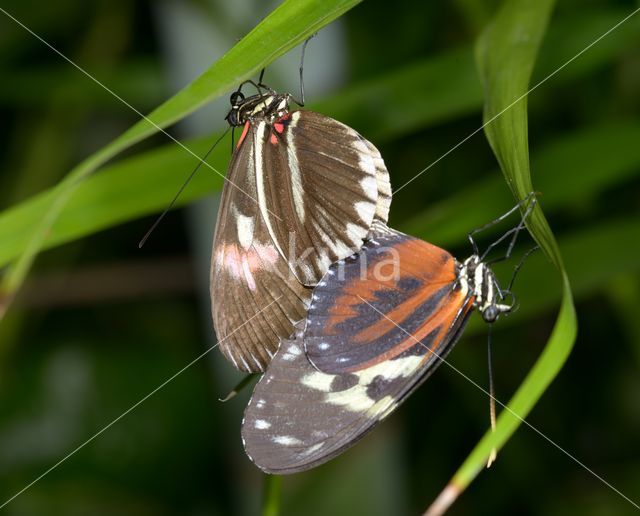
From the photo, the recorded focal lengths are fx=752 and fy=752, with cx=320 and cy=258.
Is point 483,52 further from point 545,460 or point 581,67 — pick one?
point 545,460

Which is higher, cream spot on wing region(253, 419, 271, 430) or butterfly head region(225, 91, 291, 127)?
butterfly head region(225, 91, 291, 127)

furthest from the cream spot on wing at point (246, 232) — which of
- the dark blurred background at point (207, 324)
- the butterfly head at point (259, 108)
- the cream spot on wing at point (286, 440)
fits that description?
the dark blurred background at point (207, 324)

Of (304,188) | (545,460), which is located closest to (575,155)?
(304,188)

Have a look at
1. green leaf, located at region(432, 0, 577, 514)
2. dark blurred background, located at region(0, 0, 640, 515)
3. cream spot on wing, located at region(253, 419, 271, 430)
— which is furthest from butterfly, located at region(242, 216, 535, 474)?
dark blurred background, located at region(0, 0, 640, 515)

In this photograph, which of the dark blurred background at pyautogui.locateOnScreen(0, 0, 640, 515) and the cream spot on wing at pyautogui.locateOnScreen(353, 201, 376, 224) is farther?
the dark blurred background at pyautogui.locateOnScreen(0, 0, 640, 515)

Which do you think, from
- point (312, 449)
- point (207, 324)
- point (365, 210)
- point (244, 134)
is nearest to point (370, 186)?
point (365, 210)

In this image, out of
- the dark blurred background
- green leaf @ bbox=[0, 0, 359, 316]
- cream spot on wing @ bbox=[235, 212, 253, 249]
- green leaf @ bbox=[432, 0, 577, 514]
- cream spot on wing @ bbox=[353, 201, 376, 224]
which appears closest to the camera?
green leaf @ bbox=[432, 0, 577, 514]

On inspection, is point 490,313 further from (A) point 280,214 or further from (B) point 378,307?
(A) point 280,214

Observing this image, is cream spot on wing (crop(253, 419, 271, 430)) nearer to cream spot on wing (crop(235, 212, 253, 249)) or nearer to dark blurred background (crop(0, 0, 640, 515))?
cream spot on wing (crop(235, 212, 253, 249))
